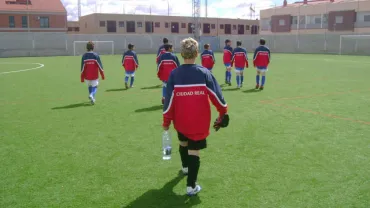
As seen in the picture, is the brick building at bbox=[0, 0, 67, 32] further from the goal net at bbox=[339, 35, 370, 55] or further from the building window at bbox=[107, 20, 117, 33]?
the goal net at bbox=[339, 35, 370, 55]

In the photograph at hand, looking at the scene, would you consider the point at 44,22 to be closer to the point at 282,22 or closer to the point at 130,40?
the point at 130,40

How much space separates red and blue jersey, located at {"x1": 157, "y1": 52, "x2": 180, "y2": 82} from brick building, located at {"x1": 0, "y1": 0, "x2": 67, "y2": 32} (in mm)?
53395

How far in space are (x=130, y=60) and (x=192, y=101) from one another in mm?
10708

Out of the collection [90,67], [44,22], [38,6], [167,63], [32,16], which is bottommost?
[90,67]

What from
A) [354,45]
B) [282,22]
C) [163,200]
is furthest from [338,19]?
[163,200]

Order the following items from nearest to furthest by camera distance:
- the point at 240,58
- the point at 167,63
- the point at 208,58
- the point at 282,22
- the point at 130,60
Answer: the point at 167,63
the point at 208,58
the point at 240,58
the point at 130,60
the point at 282,22

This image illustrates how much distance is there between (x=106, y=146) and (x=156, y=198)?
2.49 meters

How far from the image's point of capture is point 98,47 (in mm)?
47000

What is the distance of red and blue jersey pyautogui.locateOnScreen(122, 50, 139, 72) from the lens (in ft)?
47.8

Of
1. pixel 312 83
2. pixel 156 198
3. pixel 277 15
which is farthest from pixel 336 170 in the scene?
pixel 277 15

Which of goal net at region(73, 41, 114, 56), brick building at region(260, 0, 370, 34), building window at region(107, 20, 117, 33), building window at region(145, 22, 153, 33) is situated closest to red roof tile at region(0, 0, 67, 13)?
building window at region(107, 20, 117, 33)

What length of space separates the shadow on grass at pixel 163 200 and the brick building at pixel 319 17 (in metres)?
57.7

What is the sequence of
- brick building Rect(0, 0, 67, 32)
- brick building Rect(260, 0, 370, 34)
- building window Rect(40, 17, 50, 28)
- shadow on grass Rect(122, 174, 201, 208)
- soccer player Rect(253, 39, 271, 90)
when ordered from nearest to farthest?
shadow on grass Rect(122, 174, 201, 208), soccer player Rect(253, 39, 271, 90), brick building Rect(260, 0, 370, 34), brick building Rect(0, 0, 67, 32), building window Rect(40, 17, 50, 28)

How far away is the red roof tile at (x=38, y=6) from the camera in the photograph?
56438 mm
